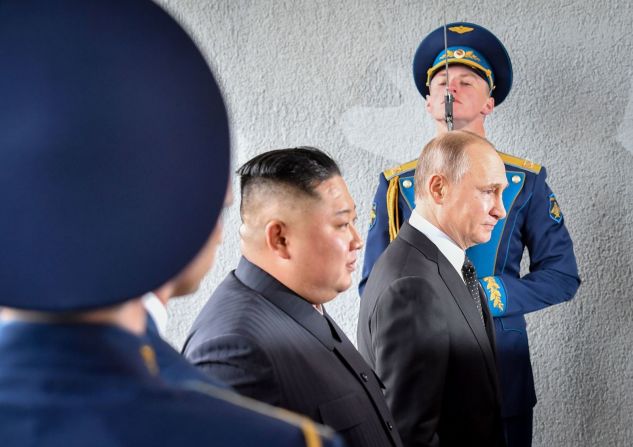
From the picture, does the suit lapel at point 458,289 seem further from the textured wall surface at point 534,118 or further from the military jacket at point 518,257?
the textured wall surface at point 534,118

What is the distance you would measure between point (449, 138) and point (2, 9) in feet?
4.72

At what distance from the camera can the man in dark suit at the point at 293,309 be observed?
3.78 feet

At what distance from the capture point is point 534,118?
277 centimetres

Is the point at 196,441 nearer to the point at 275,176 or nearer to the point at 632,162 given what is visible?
the point at 275,176

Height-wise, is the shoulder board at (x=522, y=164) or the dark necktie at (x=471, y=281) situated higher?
the shoulder board at (x=522, y=164)

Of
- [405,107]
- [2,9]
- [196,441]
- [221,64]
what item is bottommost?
[196,441]

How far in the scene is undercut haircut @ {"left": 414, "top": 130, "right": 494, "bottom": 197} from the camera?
1860 mm

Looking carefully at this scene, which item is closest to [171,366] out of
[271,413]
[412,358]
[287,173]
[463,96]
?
[271,413]

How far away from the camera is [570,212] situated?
2.74m

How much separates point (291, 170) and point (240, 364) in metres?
0.37

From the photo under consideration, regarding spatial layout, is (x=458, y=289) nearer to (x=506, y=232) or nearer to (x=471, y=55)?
(x=506, y=232)

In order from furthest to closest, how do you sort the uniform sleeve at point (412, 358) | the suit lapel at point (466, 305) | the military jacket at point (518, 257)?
the military jacket at point (518, 257) → the suit lapel at point (466, 305) → the uniform sleeve at point (412, 358)

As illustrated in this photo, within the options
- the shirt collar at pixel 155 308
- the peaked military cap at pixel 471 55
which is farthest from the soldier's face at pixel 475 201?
the shirt collar at pixel 155 308

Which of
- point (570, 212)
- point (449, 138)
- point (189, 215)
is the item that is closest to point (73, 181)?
point (189, 215)
